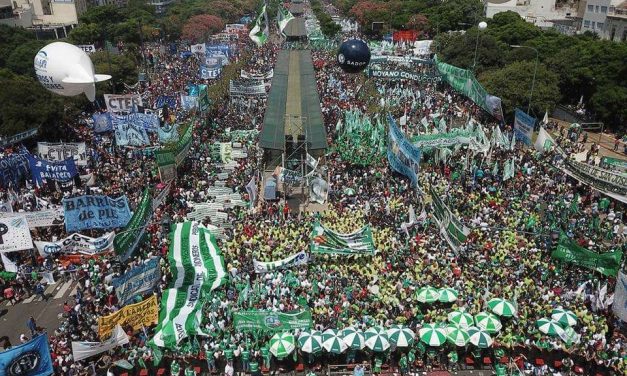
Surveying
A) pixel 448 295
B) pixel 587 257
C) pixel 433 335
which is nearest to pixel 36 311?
pixel 433 335

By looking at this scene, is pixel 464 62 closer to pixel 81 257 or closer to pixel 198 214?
pixel 198 214

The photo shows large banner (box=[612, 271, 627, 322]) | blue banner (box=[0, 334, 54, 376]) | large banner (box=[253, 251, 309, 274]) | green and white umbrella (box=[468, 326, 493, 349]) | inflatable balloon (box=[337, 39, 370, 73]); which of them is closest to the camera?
blue banner (box=[0, 334, 54, 376])

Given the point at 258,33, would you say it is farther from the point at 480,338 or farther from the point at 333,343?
the point at 480,338

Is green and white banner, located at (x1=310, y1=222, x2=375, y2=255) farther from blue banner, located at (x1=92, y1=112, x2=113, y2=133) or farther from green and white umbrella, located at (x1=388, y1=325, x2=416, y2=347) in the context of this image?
blue banner, located at (x1=92, y1=112, x2=113, y2=133)

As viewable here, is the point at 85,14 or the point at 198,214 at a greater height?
the point at 85,14

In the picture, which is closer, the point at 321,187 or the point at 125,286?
the point at 125,286

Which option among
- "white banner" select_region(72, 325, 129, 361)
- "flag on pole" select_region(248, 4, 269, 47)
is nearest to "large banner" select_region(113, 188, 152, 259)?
"white banner" select_region(72, 325, 129, 361)

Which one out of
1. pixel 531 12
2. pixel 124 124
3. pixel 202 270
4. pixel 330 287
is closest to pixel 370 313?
pixel 330 287
